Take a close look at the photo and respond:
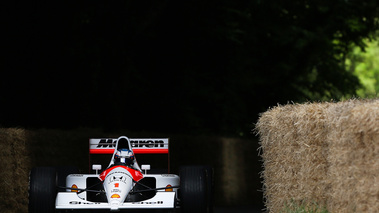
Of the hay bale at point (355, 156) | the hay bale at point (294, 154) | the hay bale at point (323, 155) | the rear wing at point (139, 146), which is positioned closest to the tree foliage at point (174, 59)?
the rear wing at point (139, 146)

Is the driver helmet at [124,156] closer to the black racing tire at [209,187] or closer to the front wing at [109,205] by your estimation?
the front wing at [109,205]

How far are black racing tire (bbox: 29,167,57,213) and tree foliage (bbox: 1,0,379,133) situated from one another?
38.4 feet

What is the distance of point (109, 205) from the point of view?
41.0 ft

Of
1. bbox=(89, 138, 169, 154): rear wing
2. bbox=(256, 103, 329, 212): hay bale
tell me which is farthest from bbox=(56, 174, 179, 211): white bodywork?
bbox=(89, 138, 169, 154): rear wing

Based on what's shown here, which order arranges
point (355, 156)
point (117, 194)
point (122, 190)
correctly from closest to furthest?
point (355, 156) < point (117, 194) < point (122, 190)

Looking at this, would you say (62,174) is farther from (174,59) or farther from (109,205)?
(174,59)

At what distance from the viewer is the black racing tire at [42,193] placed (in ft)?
41.5

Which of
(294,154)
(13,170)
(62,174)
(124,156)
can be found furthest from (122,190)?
(13,170)

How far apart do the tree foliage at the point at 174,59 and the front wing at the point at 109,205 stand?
11.7m

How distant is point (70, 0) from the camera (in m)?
25.7

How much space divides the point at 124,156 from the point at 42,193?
5.26 feet

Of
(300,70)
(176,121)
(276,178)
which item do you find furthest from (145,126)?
(276,178)

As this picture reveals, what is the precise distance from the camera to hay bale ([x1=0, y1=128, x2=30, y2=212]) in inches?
594

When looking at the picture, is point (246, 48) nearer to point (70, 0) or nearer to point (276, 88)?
point (276, 88)
